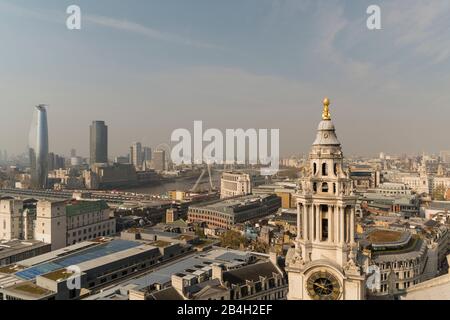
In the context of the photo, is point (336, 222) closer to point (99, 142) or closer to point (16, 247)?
point (16, 247)

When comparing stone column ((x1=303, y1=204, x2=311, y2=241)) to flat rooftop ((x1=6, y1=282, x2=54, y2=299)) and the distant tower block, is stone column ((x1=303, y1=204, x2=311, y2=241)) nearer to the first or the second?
flat rooftop ((x1=6, y1=282, x2=54, y2=299))

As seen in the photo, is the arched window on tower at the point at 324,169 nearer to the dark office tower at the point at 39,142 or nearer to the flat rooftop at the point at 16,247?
the flat rooftop at the point at 16,247

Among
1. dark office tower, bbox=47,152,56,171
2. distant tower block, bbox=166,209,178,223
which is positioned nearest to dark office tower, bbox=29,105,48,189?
dark office tower, bbox=47,152,56,171

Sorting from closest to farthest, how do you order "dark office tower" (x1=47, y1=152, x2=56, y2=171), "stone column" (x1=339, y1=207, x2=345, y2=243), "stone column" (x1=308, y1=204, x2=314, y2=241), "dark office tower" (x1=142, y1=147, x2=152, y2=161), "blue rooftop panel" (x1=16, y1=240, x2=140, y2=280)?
"stone column" (x1=339, y1=207, x2=345, y2=243) < "stone column" (x1=308, y1=204, x2=314, y2=241) < "blue rooftop panel" (x1=16, y1=240, x2=140, y2=280) < "dark office tower" (x1=47, y1=152, x2=56, y2=171) < "dark office tower" (x1=142, y1=147, x2=152, y2=161)

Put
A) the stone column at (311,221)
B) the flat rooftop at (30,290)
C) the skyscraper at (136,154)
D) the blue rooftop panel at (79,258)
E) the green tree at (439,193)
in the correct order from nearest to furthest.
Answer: the stone column at (311,221) → the flat rooftop at (30,290) → the blue rooftop panel at (79,258) → the green tree at (439,193) → the skyscraper at (136,154)

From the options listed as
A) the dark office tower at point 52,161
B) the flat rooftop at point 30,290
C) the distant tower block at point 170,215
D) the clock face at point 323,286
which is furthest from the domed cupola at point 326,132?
the dark office tower at point 52,161

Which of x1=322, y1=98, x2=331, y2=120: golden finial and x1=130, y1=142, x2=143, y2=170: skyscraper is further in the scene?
x1=130, y1=142, x2=143, y2=170: skyscraper

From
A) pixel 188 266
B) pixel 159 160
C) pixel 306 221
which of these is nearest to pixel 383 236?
pixel 188 266
